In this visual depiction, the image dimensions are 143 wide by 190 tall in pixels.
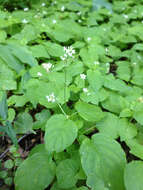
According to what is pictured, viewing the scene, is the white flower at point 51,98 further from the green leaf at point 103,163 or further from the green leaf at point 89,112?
the green leaf at point 103,163

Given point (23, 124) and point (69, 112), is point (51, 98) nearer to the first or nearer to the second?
point (69, 112)

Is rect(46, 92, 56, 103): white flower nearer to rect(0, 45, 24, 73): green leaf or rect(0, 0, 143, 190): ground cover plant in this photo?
rect(0, 0, 143, 190): ground cover plant

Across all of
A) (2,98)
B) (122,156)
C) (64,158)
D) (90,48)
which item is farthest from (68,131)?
(90,48)

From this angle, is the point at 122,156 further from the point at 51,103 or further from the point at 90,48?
the point at 90,48

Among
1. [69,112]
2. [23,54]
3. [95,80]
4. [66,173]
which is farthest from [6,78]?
[66,173]

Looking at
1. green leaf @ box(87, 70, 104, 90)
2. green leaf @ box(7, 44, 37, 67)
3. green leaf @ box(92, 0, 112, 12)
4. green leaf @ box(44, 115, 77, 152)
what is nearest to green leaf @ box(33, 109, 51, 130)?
green leaf @ box(44, 115, 77, 152)

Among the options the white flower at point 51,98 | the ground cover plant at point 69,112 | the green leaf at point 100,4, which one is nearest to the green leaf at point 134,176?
the ground cover plant at point 69,112
